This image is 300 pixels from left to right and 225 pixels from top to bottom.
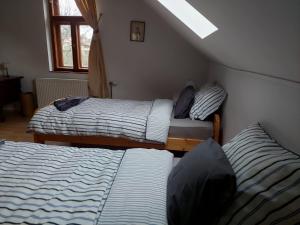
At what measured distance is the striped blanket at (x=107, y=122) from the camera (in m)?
2.42

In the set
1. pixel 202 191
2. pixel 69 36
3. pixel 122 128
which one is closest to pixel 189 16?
pixel 122 128

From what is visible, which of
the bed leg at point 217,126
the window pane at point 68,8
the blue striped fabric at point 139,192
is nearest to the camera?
the blue striped fabric at point 139,192

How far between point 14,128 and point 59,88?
977 millimetres

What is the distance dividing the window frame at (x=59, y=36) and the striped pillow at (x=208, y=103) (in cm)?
238

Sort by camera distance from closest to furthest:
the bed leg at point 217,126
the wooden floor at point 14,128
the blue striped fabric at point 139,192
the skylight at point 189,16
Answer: the blue striped fabric at point 139,192
the skylight at point 189,16
the bed leg at point 217,126
the wooden floor at point 14,128

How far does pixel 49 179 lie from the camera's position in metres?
1.38

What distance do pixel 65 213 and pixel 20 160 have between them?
700mm

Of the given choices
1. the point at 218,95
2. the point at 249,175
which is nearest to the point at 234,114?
the point at 218,95

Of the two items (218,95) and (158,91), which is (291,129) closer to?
(218,95)

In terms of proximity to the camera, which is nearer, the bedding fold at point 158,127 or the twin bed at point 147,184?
the twin bed at point 147,184

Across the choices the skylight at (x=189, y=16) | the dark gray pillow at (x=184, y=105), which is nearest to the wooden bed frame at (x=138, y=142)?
the dark gray pillow at (x=184, y=105)

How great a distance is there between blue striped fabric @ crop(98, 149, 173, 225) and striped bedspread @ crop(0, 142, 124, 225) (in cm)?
6

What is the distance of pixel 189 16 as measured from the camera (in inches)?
79.1

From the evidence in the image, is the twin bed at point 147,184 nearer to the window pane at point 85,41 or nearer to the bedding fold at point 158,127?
the bedding fold at point 158,127
